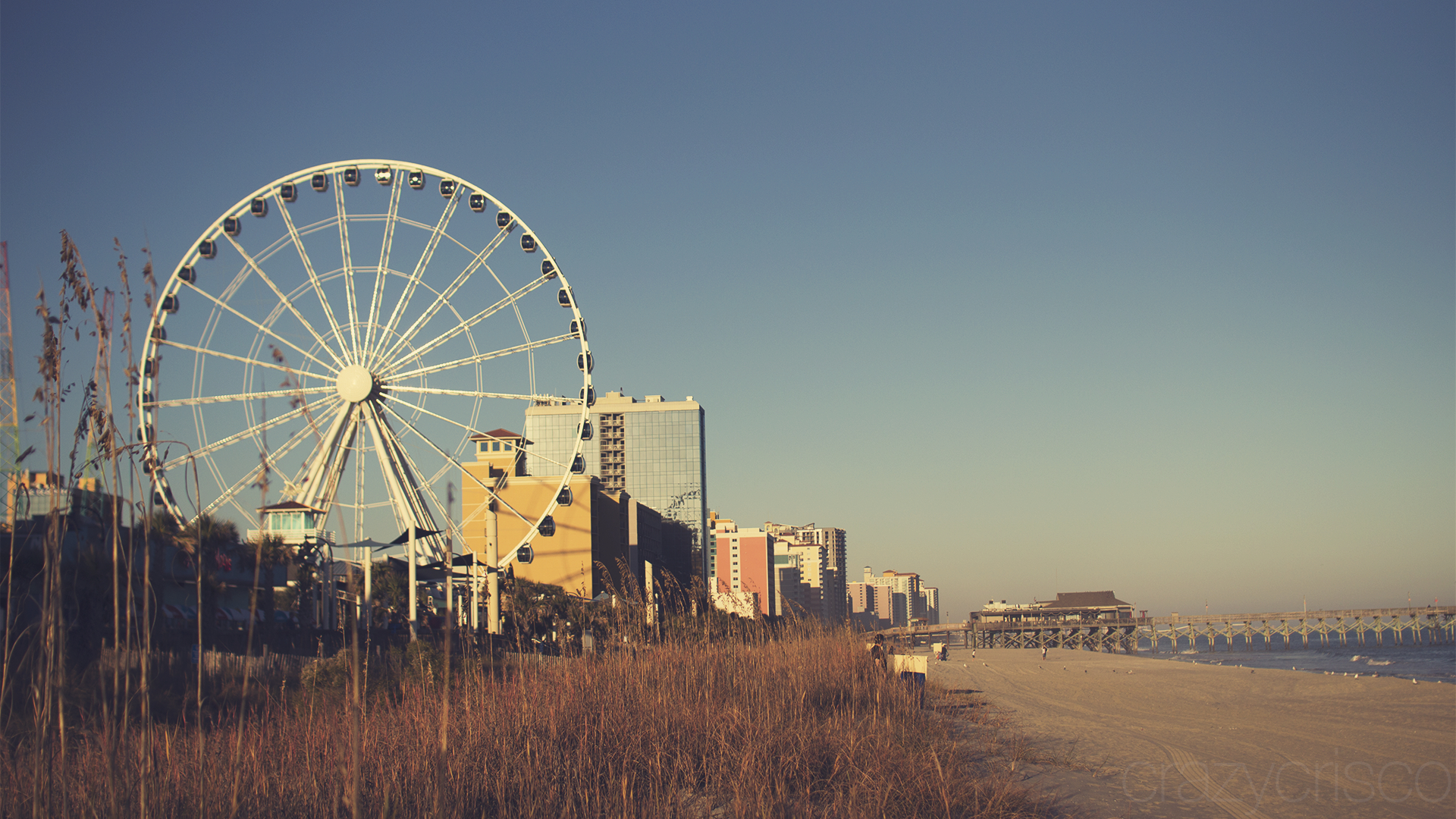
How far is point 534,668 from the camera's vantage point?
850cm

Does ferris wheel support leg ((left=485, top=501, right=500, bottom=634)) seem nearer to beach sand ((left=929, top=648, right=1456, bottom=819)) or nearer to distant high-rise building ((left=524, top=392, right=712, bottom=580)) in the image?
beach sand ((left=929, top=648, right=1456, bottom=819))

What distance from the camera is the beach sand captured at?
7.95 metres

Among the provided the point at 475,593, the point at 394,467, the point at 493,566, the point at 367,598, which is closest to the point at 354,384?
the point at 394,467

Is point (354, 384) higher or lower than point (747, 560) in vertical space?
higher

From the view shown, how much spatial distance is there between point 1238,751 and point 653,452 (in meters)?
134

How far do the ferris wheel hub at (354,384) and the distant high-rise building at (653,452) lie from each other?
114m

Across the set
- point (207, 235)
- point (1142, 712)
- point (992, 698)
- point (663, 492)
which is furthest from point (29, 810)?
point (663, 492)

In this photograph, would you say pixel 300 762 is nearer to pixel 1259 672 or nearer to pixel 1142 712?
pixel 1142 712

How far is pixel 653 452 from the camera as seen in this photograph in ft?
473

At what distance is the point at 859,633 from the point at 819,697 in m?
3.60

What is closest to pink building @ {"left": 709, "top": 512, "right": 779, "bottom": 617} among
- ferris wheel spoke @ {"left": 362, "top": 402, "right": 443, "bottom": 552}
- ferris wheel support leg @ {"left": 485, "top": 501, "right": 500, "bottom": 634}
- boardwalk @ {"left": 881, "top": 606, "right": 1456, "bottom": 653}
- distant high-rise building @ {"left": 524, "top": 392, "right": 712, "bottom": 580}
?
distant high-rise building @ {"left": 524, "top": 392, "right": 712, "bottom": 580}

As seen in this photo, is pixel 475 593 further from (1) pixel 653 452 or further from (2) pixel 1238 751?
(1) pixel 653 452

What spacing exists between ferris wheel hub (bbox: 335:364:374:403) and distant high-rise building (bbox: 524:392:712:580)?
113672mm

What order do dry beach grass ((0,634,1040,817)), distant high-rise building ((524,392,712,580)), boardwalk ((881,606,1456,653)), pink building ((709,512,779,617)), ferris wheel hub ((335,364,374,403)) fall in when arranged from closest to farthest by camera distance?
dry beach grass ((0,634,1040,817)), ferris wheel hub ((335,364,374,403)), boardwalk ((881,606,1456,653)), distant high-rise building ((524,392,712,580)), pink building ((709,512,779,617))
